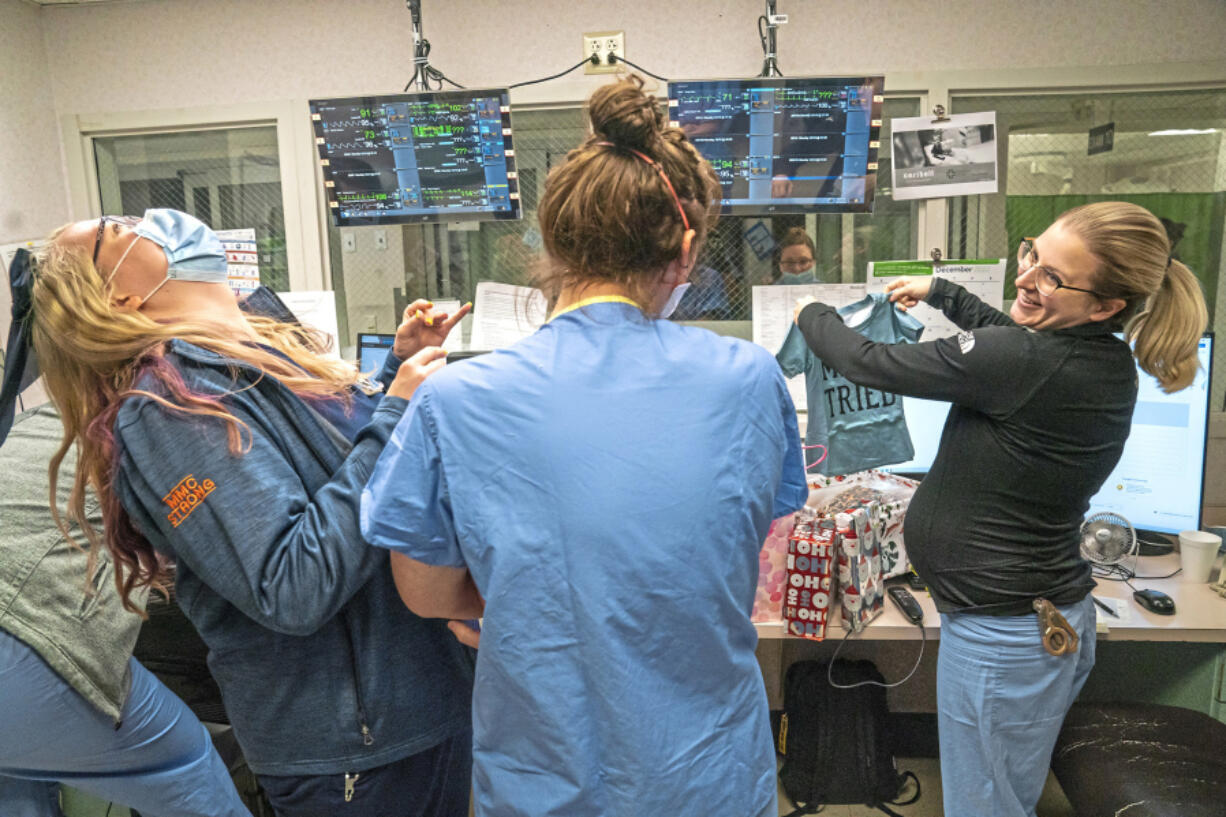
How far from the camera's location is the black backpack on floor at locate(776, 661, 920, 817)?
2.23 m

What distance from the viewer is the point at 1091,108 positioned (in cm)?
231

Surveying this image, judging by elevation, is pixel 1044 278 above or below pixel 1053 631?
above

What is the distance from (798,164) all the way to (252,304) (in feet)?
5.08

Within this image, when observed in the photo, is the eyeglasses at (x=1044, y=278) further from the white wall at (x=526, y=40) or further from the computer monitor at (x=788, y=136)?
the white wall at (x=526, y=40)

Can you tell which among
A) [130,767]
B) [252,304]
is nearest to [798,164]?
[252,304]

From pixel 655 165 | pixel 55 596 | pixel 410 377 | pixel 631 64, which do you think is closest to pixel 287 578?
pixel 410 377

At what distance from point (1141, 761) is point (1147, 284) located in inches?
44.0

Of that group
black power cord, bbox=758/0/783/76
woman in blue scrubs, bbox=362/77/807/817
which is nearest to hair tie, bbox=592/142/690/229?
woman in blue scrubs, bbox=362/77/807/817

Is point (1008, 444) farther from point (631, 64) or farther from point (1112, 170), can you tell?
point (631, 64)

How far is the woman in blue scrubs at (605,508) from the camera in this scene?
81cm

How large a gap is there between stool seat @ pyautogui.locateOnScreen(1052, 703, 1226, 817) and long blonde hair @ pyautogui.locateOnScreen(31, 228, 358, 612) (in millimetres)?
1800

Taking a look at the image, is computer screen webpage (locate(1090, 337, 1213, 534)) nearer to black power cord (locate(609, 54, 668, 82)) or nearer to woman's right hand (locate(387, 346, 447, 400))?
black power cord (locate(609, 54, 668, 82))

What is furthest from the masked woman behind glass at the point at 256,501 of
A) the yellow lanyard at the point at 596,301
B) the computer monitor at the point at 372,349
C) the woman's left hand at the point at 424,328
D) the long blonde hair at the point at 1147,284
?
the computer monitor at the point at 372,349

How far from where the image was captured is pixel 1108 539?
208 cm
